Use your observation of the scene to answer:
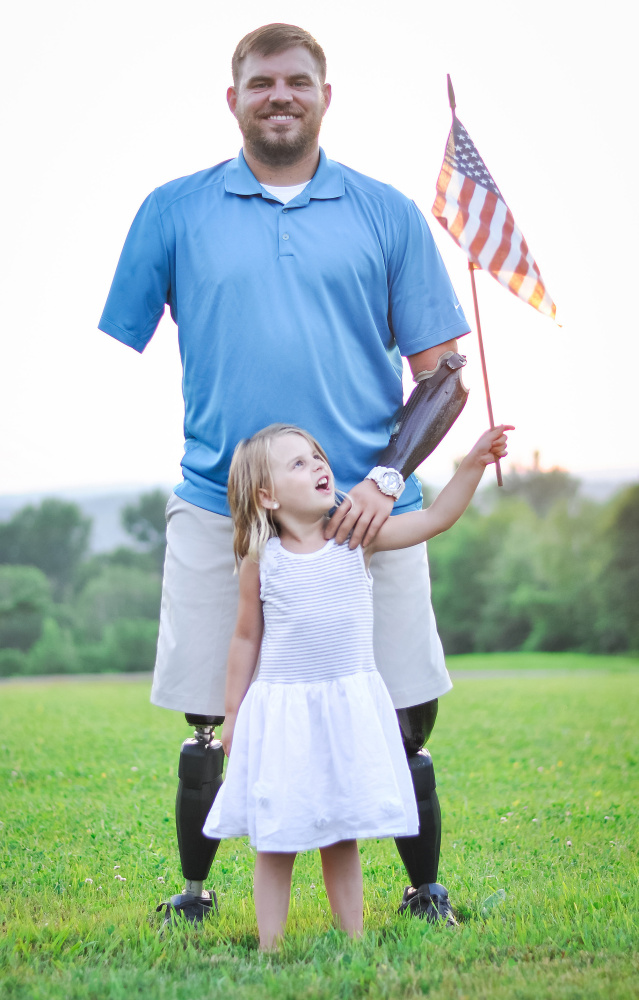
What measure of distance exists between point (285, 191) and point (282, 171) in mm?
60

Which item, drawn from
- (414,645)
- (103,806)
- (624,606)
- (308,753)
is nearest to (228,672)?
(308,753)

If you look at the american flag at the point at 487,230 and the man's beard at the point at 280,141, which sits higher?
the man's beard at the point at 280,141

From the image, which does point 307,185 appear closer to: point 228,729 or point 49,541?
point 228,729

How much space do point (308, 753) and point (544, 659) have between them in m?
21.5

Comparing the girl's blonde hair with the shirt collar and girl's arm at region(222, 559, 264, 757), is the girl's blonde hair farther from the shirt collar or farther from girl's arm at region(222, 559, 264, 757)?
the shirt collar

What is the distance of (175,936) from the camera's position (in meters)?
2.83

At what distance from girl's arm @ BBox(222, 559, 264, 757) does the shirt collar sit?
105 centimetres

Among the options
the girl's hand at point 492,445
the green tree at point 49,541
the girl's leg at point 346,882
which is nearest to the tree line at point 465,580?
the green tree at point 49,541

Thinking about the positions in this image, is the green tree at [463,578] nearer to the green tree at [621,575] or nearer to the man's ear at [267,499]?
the green tree at [621,575]

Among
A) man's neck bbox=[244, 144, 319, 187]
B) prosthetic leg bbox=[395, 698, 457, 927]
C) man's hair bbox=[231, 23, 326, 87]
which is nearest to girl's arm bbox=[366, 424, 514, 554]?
prosthetic leg bbox=[395, 698, 457, 927]

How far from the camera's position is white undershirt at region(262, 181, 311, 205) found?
9.63ft

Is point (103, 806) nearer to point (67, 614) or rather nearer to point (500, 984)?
point (500, 984)

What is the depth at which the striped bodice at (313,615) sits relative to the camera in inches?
105

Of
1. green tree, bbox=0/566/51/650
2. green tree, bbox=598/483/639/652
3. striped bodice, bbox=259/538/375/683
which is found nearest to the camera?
striped bodice, bbox=259/538/375/683
